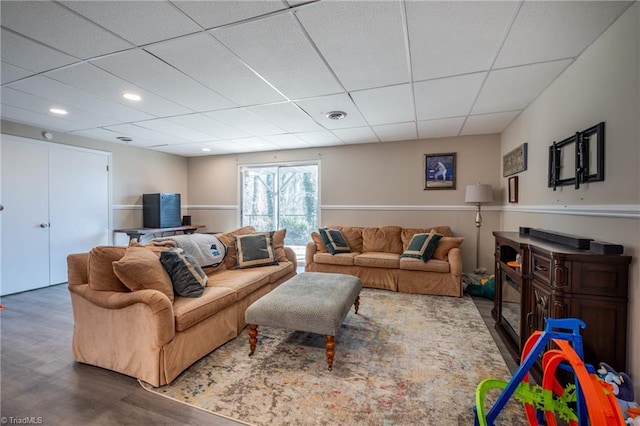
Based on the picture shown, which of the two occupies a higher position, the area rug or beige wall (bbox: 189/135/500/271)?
beige wall (bbox: 189/135/500/271)

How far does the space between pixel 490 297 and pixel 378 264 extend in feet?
4.91

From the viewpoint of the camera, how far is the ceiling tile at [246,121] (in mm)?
3385

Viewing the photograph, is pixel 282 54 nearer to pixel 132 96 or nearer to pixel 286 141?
pixel 132 96

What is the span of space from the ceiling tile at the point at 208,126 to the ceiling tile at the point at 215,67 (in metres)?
0.90

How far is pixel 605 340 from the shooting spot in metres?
1.56

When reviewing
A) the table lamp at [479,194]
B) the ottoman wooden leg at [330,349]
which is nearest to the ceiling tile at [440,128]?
the table lamp at [479,194]

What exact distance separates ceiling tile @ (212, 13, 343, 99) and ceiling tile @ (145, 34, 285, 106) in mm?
103

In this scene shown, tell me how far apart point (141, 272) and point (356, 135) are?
3553 mm

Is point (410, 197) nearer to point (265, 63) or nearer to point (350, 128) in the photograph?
point (350, 128)

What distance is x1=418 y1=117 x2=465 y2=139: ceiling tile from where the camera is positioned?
146 inches

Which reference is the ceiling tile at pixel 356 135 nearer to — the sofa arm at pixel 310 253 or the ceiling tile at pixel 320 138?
the ceiling tile at pixel 320 138

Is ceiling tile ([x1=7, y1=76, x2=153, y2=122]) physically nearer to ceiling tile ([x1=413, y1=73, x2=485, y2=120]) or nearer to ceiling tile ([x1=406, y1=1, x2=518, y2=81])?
ceiling tile ([x1=406, y1=1, x2=518, y2=81])

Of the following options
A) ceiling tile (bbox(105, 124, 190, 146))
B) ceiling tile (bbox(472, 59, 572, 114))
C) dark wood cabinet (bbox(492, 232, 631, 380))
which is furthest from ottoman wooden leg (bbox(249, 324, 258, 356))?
ceiling tile (bbox(105, 124, 190, 146))

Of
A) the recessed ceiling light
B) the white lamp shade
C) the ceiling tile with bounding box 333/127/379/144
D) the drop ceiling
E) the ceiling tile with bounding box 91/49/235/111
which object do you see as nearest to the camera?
the drop ceiling
